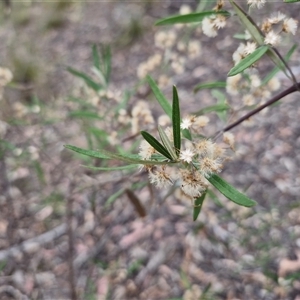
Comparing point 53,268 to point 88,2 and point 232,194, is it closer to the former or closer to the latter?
point 232,194

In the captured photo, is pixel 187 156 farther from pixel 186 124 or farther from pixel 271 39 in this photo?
pixel 271 39

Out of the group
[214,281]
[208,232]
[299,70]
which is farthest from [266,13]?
[214,281]

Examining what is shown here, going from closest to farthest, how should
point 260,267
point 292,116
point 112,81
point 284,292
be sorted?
point 284,292 → point 260,267 → point 292,116 → point 112,81

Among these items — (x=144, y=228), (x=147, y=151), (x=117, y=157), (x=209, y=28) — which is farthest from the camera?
(x=144, y=228)

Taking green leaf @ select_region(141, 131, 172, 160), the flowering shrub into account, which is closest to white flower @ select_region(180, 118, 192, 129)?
the flowering shrub

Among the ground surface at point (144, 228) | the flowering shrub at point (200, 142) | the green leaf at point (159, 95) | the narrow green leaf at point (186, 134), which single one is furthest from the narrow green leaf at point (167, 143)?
the ground surface at point (144, 228)

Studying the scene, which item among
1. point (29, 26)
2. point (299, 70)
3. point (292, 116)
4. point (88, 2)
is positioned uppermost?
point (299, 70)

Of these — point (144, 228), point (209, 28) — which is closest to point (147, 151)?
point (209, 28)
